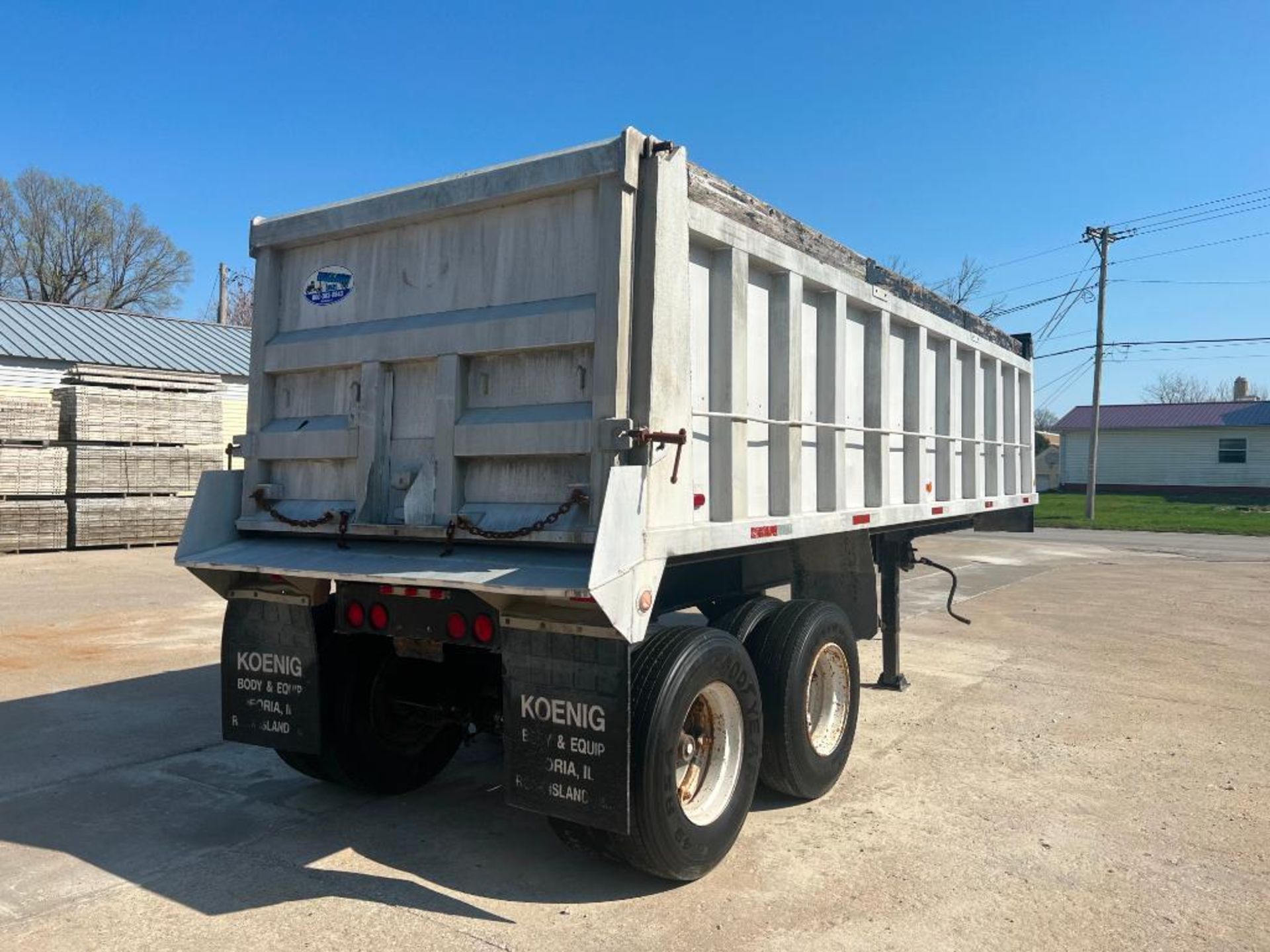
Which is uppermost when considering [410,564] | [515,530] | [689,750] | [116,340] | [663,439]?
[116,340]

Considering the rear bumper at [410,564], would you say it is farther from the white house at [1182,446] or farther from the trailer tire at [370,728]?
the white house at [1182,446]

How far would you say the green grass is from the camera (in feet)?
93.6

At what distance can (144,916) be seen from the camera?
3.70m

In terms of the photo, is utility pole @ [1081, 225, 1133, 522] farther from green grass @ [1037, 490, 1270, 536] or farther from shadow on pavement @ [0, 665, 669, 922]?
shadow on pavement @ [0, 665, 669, 922]

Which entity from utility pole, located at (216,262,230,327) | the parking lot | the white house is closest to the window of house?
the white house

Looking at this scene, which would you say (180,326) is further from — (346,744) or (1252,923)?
(1252,923)

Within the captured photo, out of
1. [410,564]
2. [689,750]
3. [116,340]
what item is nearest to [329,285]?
[410,564]

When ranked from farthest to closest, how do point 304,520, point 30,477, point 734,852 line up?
point 30,477 → point 304,520 → point 734,852

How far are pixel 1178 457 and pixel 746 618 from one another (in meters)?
46.7

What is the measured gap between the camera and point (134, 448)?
18.0m

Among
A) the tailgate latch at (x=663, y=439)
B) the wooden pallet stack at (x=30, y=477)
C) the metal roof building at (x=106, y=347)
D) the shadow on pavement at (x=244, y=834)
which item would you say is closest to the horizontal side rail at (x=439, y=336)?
the tailgate latch at (x=663, y=439)

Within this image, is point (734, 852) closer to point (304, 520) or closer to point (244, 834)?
point (244, 834)

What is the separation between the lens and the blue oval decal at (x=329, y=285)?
15.6ft

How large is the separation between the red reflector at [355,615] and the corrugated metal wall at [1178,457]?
47.7 m
